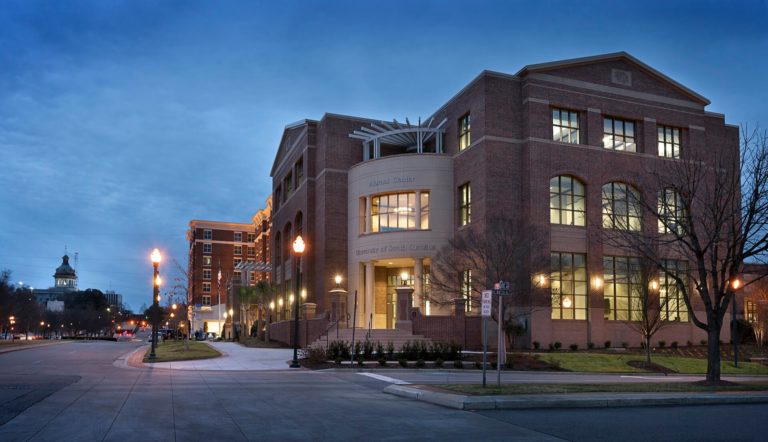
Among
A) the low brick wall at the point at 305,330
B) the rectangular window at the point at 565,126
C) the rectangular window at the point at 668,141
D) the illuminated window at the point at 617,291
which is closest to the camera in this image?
the low brick wall at the point at 305,330

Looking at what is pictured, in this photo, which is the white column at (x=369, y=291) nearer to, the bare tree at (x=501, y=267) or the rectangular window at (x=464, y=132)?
the rectangular window at (x=464, y=132)

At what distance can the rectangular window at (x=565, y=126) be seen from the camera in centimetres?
4347

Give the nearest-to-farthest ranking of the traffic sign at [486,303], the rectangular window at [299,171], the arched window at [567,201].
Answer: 1. the traffic sign at [486,303]
2. the arched window at [567,201]
3. the rectangular window at [299,171]

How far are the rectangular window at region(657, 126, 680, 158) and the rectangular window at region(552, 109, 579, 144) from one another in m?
6.42

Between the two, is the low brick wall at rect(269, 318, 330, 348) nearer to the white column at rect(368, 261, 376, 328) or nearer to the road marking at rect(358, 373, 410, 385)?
the white column at rect(368, 261, 376, 328)

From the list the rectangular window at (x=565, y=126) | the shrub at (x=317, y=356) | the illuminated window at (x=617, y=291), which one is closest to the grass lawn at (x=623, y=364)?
the illuminated window at (x=617, y=291)

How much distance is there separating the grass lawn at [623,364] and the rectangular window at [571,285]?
6337mm

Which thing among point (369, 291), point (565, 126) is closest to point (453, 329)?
point (369, 291)

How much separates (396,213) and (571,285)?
13673 millimetres

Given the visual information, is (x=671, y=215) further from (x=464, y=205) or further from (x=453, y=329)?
(x=464, y=205)

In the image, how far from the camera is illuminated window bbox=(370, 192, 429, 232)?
48.5 m

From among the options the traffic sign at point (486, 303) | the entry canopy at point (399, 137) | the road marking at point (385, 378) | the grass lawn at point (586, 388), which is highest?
the entry canopy at point (399, 137)

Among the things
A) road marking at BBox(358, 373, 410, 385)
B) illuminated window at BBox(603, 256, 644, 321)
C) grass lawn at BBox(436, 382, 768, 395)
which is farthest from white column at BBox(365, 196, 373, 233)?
grass lawn at BBox(436, 382, 768, 395)

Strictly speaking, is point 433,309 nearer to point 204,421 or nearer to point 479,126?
point 479,126
